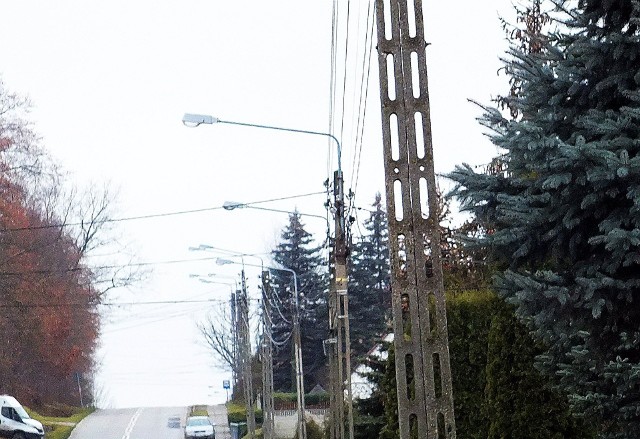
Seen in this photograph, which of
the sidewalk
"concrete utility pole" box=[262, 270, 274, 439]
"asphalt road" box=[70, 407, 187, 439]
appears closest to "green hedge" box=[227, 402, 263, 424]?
the sidewalk

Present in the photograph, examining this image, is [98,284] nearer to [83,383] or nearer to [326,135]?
[83,383]

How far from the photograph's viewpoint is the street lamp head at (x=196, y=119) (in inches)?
794

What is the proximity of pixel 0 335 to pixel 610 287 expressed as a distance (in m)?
51.0

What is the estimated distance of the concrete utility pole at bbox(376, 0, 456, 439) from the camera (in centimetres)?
1148

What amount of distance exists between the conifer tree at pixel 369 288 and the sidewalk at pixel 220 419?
8339mm

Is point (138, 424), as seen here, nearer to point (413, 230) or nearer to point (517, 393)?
point (517, 393)

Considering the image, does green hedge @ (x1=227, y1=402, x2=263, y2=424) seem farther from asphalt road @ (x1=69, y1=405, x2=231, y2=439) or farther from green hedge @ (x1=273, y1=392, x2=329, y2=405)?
green hedge @ (x1=273, y1=392, x2=329, y2=405)

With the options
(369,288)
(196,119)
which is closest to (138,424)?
(369,288)

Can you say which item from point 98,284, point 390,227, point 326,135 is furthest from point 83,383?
point 390,227

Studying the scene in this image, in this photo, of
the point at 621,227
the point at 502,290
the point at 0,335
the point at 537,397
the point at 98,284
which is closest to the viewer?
the point at 621,227

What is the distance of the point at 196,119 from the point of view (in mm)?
20312

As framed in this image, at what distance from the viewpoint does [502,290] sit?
32.6 ft

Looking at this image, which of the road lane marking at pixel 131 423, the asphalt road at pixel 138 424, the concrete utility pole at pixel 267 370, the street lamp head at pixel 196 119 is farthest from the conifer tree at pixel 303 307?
the street lamp head at pixel 196 119

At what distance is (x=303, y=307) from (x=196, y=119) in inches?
2077
